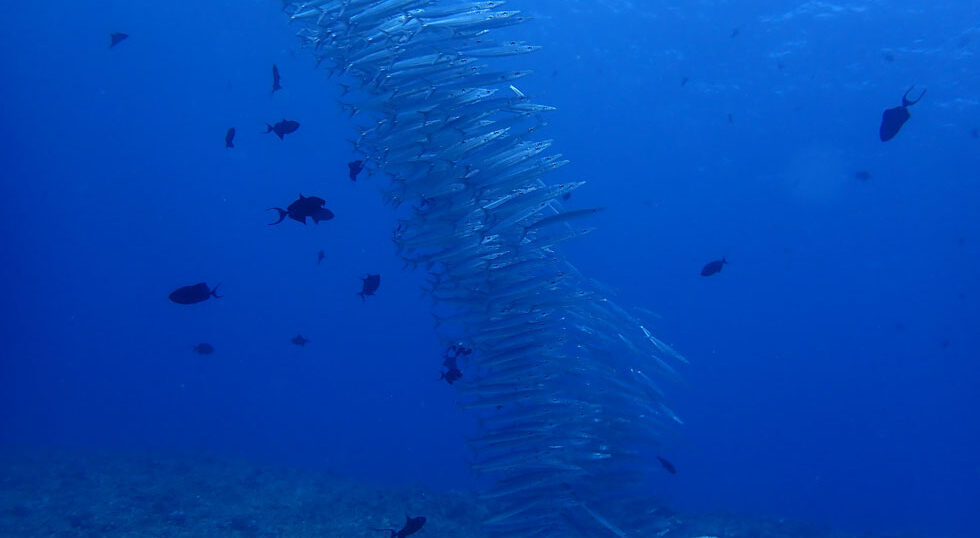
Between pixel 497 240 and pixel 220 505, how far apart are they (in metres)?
9.83

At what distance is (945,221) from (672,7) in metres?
19.6

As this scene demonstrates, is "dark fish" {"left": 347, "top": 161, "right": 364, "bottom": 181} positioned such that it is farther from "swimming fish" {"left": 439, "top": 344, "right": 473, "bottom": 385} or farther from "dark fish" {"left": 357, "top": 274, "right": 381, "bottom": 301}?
"swimming fish" {"left": 439, "top": 344, "right": 473, "bottom": 385}

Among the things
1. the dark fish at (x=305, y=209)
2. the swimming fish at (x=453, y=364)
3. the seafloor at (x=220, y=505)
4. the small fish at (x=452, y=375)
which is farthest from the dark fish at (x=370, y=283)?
the seafloor at (x=220, y=505)

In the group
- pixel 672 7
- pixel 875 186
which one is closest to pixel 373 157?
pixel 672 7

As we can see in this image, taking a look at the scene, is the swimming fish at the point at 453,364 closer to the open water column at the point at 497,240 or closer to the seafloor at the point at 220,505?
the open water column at the point at 497,240

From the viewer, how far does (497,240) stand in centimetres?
699

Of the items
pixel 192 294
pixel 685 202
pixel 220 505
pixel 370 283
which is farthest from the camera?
pixel 685 202

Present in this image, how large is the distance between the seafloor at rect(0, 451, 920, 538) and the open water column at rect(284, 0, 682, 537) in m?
1.99

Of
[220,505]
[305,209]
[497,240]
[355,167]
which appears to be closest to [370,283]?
[355,167]

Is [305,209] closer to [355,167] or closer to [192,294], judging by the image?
[192,294]

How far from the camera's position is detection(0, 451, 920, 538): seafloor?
1077 cm

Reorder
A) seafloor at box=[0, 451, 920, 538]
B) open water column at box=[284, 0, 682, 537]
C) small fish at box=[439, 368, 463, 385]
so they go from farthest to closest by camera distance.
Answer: seafloor at box=[0, 451, 920, 538] < small fish at box=[439, 368, 463, 385] < open water column at box=[284, 0, 682, 537]

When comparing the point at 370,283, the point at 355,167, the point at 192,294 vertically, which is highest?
the point at 355,167

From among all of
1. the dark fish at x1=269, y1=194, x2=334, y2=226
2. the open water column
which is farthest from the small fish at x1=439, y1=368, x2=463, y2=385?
the dark fish at x1=269, y1=194, x2=334, y2=226
